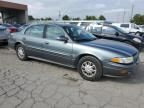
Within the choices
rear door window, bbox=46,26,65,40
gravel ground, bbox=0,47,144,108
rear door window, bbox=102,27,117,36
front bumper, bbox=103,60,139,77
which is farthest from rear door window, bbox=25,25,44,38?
rear door window, bbox=102,27,117,36

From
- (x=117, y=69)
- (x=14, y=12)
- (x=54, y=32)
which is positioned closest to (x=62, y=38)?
(x=54, y=32)

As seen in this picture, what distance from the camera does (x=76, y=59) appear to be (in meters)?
4.18

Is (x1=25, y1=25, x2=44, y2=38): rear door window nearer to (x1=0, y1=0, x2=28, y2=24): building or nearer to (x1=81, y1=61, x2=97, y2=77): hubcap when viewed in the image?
(x1=81, y1=61, x2=97, y2=77): hubcap

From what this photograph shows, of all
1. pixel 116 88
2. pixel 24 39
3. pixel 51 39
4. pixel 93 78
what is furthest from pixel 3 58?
pixel 116 88

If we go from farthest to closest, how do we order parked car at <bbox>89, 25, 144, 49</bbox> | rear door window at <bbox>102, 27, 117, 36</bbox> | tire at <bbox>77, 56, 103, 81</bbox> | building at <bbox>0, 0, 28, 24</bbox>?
1. building at <bbox>0, 0, 28, 24</bbox>
2. rear door window at <bbox>102, 27, 117, 36</bbox>
3. parked car at <bbox>89, 25, 144, 49</bbox>
4. tire at <bbox>77, 56, 103, 81</bbox>

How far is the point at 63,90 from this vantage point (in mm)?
3469

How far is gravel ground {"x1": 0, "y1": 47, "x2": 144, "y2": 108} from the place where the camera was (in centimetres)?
295

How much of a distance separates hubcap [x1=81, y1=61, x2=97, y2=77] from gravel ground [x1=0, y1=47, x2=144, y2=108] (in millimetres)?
232

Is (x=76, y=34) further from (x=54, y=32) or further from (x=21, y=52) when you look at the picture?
(x=21, y=52)

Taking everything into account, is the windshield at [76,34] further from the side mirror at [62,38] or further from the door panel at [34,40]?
the door panel at [34,40]

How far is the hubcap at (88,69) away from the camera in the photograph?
3.93 meters

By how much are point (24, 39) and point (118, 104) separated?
3.94 metres

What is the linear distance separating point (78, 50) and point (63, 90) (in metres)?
1.18

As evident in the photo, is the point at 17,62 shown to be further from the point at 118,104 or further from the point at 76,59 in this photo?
the point at 118,104
